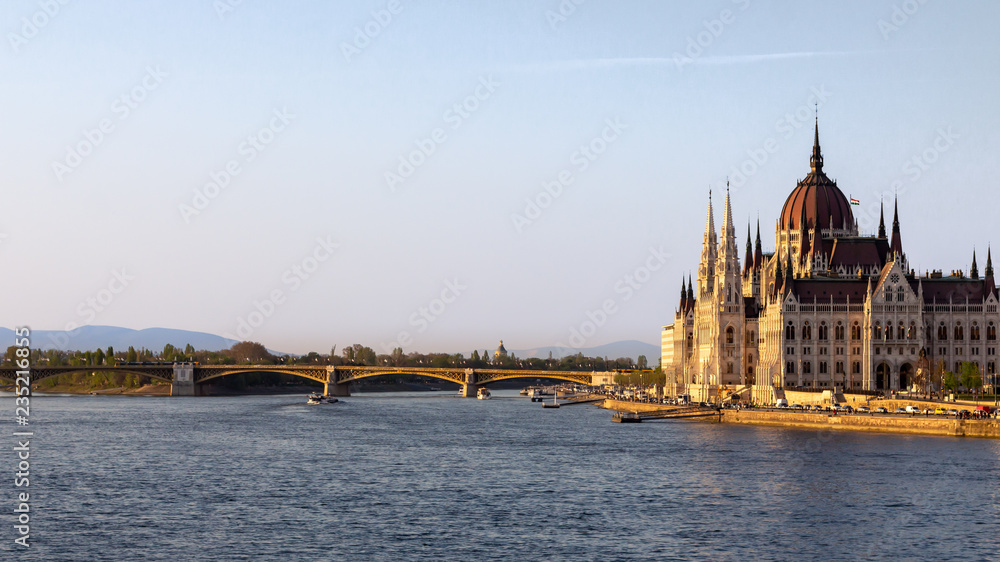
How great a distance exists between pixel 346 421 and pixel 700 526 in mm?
89494

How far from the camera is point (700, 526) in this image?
6303 cm

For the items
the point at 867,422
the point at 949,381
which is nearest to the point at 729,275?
the point at 949,381

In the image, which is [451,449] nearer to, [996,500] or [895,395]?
[996,500]

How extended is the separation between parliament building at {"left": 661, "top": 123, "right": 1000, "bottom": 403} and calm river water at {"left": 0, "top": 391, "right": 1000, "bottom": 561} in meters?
37.3

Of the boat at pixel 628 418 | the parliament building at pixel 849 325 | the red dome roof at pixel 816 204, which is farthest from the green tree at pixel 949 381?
the red dome roof at pixel 816 204

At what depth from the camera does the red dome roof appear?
7411 inches

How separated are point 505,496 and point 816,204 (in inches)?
4962

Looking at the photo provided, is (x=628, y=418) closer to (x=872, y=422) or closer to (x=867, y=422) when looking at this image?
(x=867, y=422)

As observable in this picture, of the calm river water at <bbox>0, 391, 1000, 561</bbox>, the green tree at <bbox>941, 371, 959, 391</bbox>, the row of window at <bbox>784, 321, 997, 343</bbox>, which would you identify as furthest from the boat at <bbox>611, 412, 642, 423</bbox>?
the green tree at <bbox>941, 371, 959, 391</bbox>

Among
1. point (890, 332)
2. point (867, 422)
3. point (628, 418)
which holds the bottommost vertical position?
point (628, 418)

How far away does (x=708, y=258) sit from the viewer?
192125 mm

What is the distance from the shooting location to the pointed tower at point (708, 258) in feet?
627

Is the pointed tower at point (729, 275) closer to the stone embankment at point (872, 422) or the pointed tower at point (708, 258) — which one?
the pointed tower at point (708, 258)

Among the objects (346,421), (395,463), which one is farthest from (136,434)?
(395,463)
